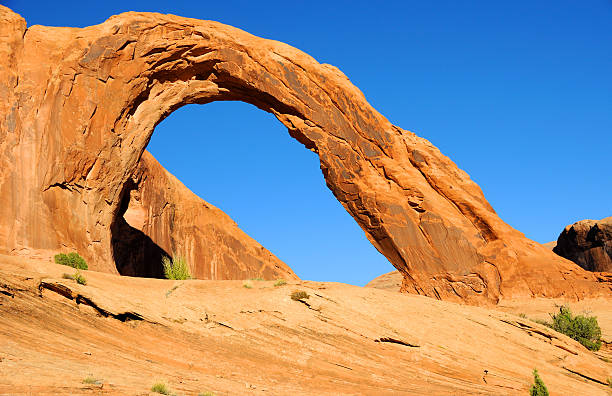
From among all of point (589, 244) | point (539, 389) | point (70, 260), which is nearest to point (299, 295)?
point (539, 389)

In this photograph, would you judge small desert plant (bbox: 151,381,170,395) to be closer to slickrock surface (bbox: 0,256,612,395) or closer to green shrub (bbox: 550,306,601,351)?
slickrock surface (bbox: 0,256,612,395)

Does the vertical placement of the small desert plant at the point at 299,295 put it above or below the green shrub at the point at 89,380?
above

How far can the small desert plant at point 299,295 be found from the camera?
47.6ft

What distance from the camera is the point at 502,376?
13562 mm

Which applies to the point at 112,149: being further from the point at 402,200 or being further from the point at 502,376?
the point at 502,376

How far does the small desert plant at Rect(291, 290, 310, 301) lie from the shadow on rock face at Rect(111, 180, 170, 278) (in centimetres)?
1915

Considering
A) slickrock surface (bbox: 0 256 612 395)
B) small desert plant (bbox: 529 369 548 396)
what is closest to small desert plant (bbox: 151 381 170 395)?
slickrock surface (bbox: 0 256 612 395)

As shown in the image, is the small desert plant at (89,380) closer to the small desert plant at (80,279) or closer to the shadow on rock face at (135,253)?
the small desert plant at (80,279)

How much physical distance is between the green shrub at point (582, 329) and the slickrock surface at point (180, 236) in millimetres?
22768

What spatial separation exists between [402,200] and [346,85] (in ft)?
18.4

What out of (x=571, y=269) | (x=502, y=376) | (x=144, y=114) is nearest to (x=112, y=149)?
(x=144, y=114)

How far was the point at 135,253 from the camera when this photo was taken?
3344 centimetres

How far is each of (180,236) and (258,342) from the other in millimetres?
25798

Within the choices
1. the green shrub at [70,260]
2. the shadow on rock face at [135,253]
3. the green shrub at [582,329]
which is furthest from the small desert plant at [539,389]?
the shadow on rock face at [135,253]
